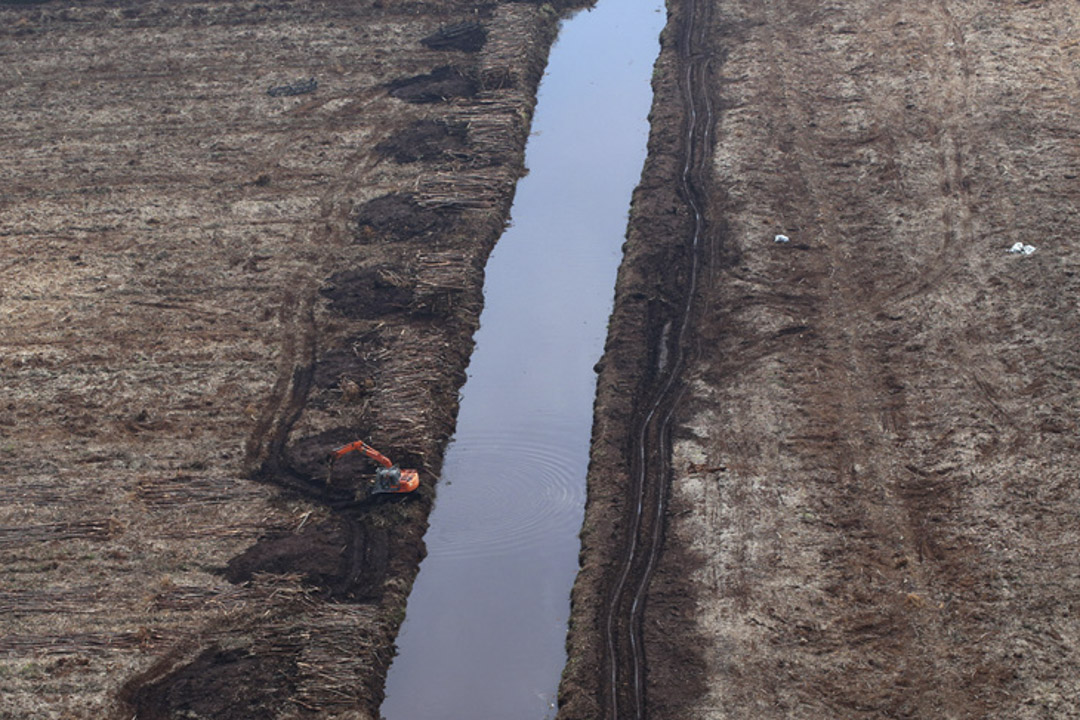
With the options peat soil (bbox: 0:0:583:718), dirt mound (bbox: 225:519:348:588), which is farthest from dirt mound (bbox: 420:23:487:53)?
dirt mound (bbox: 225:519:348:588)

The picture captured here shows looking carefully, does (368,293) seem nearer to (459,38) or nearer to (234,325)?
(234,325)

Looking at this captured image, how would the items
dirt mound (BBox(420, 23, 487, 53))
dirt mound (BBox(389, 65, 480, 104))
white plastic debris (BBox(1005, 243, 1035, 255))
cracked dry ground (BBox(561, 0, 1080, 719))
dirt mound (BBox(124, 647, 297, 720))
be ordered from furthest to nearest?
1. dirt mound (BBox(420, 23, 487, 53))
2. dirt mound (BBox(389, 65, 480, 104))
3. white plastic debris (BBox(1005, 243, 1035, 255))
4. dirt mound (BBox(124, 647, 297, 720))
5. cracked dry ground (BBox(561, 0, 1080, 719))

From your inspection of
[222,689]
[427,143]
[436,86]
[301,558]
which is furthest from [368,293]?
[436,86]

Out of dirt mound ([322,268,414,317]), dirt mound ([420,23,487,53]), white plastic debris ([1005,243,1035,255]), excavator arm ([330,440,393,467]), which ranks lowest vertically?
excavator arm ([330,440,393,467])

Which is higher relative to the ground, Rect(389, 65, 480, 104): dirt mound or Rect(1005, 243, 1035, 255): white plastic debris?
Rect(389, 65, 480, 104): dirt mound

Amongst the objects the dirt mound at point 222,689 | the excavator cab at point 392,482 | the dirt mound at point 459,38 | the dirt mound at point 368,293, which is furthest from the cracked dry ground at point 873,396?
the dirt mound at point 459,38

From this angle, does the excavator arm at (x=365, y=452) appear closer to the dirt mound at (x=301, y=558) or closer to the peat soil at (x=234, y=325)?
the peat soil at (x=234, y=325)

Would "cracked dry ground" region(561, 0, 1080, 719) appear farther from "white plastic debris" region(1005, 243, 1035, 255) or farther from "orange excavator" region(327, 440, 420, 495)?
"orange excavator" region(327, 440, 420, 495)
